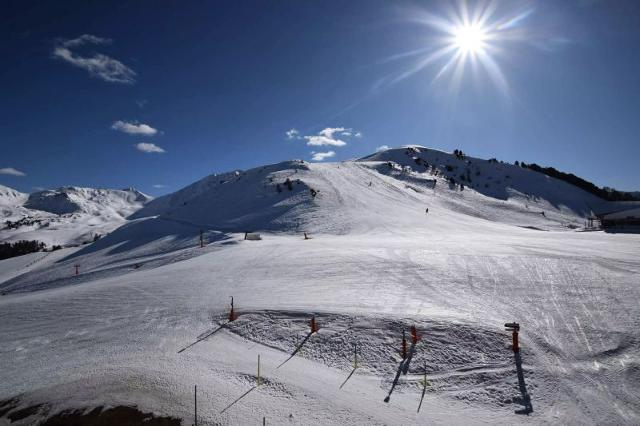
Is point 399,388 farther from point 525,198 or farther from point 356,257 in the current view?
point 525,198

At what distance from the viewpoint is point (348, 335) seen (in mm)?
12648

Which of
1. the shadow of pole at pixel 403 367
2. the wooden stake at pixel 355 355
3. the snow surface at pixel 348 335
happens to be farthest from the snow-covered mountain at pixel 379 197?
the shadow of pole at pixel 403 367

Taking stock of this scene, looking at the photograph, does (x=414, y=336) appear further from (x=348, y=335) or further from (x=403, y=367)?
(x=348, y=335)

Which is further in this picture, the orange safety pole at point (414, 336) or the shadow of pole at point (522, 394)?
the orange safety pole at point (414, 336)

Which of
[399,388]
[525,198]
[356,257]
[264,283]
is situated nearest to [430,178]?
[525,198]

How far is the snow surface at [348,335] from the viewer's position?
31.4 feet

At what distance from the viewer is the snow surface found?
377 inches

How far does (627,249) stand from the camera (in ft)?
71.6

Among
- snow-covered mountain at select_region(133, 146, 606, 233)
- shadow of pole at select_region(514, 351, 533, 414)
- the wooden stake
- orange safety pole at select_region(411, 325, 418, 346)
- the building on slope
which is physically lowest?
shadow of pole at select_region(514, 351, 533, 414)

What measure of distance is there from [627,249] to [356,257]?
17.7m

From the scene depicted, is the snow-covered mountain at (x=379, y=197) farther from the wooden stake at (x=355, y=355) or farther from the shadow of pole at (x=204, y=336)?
the wooden stake at (x=355, y=355)

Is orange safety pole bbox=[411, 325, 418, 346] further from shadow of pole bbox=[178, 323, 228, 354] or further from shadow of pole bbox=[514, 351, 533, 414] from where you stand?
shadow of pole bbox=[178, 323, 228, 354]

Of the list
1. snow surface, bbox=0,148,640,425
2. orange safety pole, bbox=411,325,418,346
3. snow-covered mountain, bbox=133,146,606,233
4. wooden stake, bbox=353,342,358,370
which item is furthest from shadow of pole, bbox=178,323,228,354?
snow-covered mountain, bbox=133,146,606,233

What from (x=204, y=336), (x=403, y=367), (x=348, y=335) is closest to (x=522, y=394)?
(x=403, y=367)
